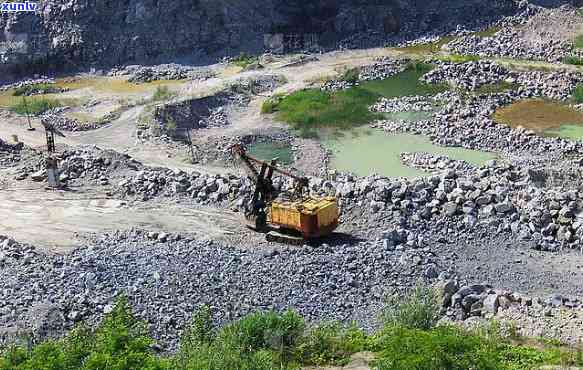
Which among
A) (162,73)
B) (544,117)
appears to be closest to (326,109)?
(544,117)

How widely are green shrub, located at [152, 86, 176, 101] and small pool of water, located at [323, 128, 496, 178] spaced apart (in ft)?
37.2

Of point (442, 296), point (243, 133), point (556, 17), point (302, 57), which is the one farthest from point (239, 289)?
point (556, 17)

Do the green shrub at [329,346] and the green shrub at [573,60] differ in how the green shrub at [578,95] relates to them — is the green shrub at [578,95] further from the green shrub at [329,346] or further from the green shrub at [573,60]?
the green shrub at [329,346]

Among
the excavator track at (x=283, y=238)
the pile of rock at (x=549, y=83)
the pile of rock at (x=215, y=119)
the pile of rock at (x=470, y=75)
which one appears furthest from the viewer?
the pile of rock at (x=470, y=75)

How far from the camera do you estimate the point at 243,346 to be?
58.8 ft

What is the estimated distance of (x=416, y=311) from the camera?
18938mm

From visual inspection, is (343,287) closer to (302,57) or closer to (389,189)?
(389,189)

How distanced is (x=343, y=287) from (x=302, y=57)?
3237 centimetres

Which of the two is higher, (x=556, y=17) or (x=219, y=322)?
(x=556, y=17)

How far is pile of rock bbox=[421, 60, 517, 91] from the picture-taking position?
4478 cm

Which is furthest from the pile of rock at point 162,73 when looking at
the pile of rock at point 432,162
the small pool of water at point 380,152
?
the pile of rock at point 432,162

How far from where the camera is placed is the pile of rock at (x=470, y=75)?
147 ft

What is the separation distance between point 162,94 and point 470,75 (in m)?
18.1

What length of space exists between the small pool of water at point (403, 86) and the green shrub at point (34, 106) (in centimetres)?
Result: 1839
